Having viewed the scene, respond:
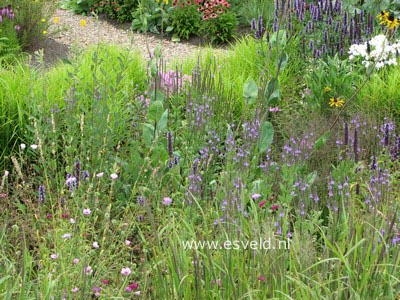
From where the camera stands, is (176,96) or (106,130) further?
(176,96)

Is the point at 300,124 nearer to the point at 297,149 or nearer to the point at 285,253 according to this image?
the point at 297,149

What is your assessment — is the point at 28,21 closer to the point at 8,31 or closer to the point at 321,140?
the point at 8,31

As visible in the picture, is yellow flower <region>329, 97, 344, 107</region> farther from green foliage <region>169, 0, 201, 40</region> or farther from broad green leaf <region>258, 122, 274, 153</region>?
green foliage <region>169, 0, 201, 40</region>

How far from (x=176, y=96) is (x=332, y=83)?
1.37 m

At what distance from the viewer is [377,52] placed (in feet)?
20.2

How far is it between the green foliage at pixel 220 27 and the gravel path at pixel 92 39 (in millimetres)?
267

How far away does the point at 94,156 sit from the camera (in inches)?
168

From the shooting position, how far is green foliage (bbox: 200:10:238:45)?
363 inches

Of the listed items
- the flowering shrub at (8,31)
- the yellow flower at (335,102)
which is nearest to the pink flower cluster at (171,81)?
the yellow flower at (335,102)

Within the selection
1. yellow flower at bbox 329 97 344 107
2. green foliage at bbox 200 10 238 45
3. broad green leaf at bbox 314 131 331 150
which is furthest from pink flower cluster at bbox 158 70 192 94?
green foliage at bbox 200 10 238 45

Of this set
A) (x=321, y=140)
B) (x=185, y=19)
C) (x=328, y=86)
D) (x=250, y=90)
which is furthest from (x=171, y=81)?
(x=185, y=19)

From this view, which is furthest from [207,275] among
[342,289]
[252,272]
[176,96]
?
[176,96]

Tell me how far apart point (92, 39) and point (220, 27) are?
65.3 inches

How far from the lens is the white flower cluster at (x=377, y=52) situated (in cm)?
621
